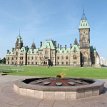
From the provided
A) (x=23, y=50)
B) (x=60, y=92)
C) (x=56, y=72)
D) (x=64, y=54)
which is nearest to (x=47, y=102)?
(x=60, y=92)

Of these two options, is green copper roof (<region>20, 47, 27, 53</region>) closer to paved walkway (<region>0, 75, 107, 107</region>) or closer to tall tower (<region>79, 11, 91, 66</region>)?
tall tower (<region>79, 11, 91, 66</region>)

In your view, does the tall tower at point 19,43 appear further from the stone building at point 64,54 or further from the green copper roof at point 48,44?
the green copper roof at point 48,44

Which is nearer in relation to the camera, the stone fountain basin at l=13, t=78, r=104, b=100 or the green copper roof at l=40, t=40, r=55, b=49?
the stone fountain basin at l=13, t=78, r=104, b=100

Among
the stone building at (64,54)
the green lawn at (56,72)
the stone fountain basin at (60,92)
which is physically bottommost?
the green lawn at (56,72)

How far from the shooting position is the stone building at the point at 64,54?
125062mm

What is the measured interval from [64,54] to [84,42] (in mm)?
14583

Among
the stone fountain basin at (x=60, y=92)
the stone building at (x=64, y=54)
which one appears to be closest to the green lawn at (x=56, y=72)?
the stone fountain basin at (x=60, y=92)

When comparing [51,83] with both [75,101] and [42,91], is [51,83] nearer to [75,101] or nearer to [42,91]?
[42,91]

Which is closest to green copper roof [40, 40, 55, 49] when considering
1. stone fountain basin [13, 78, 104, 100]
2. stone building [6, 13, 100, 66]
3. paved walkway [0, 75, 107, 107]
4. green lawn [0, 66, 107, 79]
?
stone building [6, 13, 100, 66]

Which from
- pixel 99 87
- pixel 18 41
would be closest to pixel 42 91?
pixel 99 87

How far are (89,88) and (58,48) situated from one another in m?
123

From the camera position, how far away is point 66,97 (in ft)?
30.7

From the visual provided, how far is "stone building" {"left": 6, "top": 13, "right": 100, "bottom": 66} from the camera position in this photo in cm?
12506

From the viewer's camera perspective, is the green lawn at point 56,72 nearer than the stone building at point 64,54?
Yes
